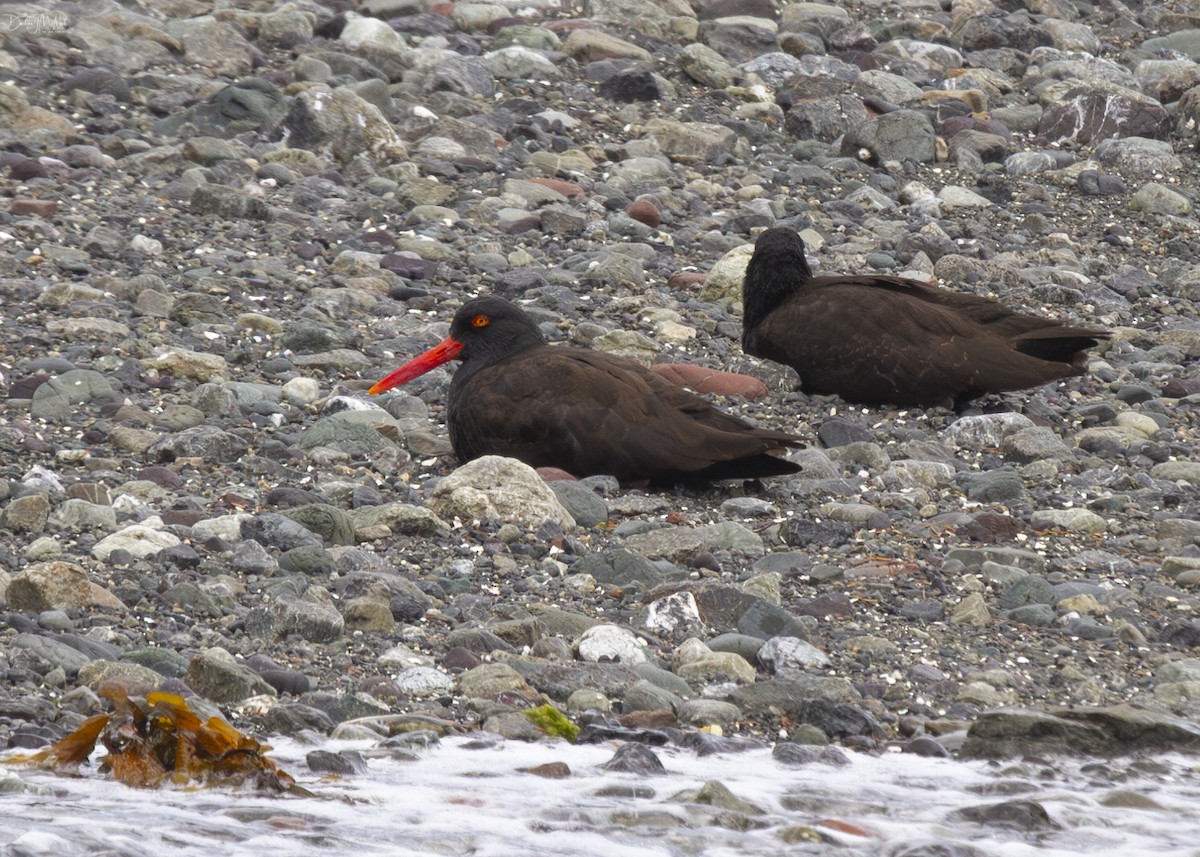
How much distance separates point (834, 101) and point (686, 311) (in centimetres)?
353

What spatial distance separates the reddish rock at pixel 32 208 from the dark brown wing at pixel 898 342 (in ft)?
12.3

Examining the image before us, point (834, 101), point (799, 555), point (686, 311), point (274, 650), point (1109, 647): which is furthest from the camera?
point (834, 101)

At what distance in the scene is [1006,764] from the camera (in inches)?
180

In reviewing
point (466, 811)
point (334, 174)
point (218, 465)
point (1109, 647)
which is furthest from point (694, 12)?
point (466, 811)

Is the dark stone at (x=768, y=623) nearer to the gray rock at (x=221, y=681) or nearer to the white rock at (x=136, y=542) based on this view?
the gray rock at (x=221, y=681)

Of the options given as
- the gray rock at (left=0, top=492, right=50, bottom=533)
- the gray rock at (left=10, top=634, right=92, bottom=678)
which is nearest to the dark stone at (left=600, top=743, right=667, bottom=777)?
the gray rock at (left=10, top=634, right=92, bottom=678)

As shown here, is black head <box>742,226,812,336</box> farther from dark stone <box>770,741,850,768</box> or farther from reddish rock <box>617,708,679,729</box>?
dark stone <box>770,741,850,768</box>

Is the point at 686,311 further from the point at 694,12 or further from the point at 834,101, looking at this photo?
the point at 694,12

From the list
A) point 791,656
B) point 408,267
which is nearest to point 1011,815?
point 791,656

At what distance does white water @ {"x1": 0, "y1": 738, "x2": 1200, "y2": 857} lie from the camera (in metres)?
3.85

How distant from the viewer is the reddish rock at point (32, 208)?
893 cm

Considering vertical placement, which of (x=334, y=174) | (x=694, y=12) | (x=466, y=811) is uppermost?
(x=694, y=12)

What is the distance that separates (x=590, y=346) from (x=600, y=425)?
1.58 metres

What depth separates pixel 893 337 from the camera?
7.77 metres
